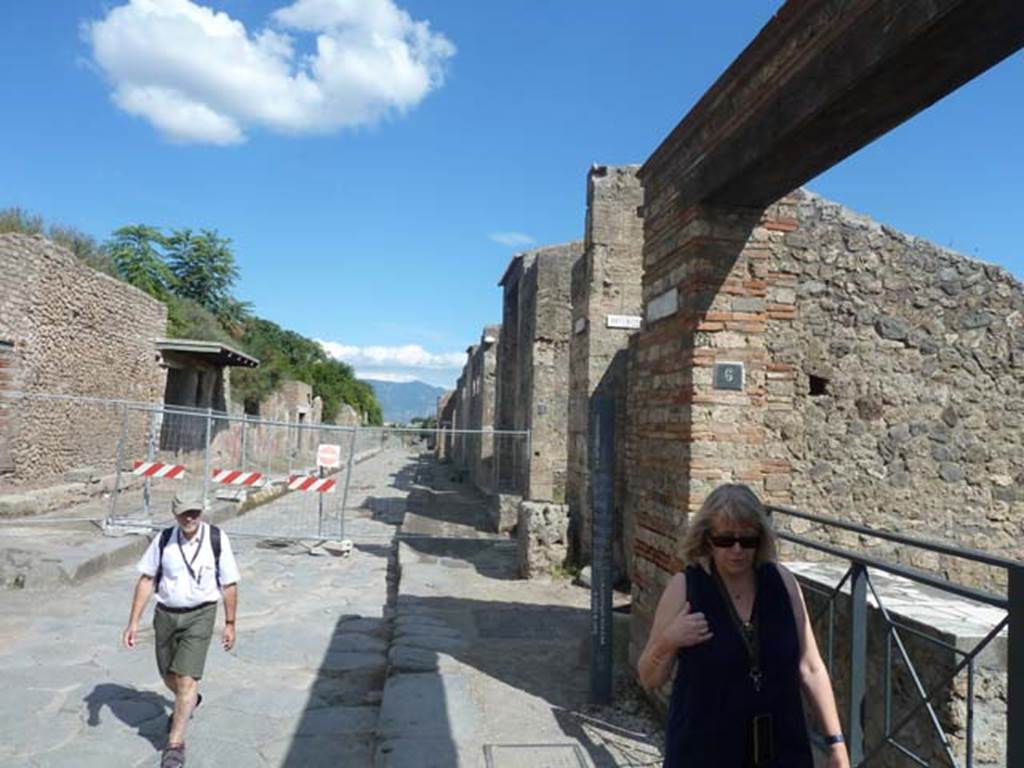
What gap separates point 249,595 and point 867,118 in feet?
24.6

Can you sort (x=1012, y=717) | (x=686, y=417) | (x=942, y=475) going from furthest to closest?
(x=942, y=475) → (x=686, y=417) → (x=1012, y=717)

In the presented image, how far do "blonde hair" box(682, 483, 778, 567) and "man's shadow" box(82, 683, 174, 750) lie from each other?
3.55 metres

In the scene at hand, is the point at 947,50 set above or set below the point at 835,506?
above

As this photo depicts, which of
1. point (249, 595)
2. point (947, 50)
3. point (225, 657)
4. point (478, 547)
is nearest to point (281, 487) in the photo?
point (478, 547)

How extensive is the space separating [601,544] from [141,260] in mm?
28601

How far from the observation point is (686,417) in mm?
4699

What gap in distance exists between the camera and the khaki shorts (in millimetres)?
4297

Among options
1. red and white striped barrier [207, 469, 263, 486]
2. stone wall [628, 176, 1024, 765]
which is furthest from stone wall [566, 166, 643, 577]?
red and white striped barrier [207, 469, 263, 486]

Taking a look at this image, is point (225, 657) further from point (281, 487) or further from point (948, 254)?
point (281, 487)

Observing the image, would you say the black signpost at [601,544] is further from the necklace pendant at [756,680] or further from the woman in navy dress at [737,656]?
the necklace pendant at [756,680]

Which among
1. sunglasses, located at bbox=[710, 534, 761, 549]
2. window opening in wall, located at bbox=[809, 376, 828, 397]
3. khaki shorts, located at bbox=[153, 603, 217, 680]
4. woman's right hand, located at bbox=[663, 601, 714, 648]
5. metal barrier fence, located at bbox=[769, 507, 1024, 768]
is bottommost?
khaki shorts, located at bbox=[153, 603, 217, 680]

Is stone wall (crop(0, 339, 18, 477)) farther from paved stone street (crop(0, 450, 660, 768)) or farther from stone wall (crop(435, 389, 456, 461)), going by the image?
stone wall (crop(435, 389, 456, 461))

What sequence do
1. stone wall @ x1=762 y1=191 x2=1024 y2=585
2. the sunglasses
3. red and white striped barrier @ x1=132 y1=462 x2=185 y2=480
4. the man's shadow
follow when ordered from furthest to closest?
red and white striped barrier @ x1=132 y1=462 x2=185 y2=480, stone wall @ x1=762 y1=191 x2=1024 y2=585, the man's shadow, the sunglasses

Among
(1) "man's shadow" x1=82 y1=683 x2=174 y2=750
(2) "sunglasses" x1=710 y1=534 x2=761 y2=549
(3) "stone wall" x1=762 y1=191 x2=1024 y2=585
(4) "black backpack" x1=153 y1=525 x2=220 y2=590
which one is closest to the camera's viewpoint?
(2) "sunglasses" x1=710 y1=534 x2=761 y2=549
